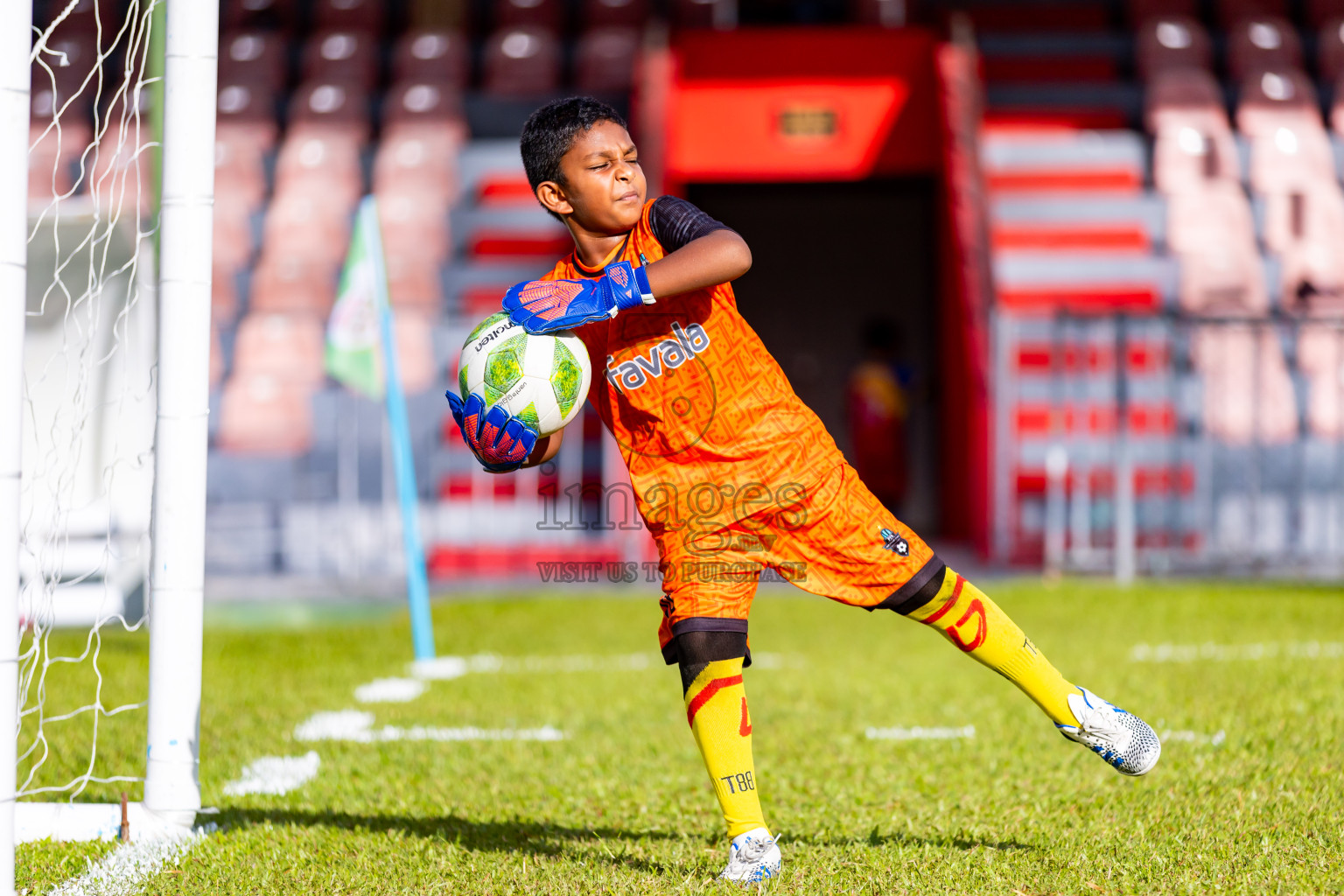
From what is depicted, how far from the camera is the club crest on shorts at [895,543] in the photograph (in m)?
3.07

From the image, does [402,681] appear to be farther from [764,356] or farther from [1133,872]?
[1133,872]

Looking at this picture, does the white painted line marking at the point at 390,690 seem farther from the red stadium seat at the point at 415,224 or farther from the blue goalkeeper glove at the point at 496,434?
the red stadium seat at the point at 415,224

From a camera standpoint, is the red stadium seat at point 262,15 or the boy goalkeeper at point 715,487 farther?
the red stadium seat at point 262,15

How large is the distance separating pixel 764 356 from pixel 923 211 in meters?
12.5

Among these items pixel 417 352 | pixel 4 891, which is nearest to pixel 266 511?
pixel 417 352

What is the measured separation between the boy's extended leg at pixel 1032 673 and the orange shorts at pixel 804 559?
63 mm

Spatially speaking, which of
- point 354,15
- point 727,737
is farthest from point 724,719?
point 354,15

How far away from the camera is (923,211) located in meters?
15.2

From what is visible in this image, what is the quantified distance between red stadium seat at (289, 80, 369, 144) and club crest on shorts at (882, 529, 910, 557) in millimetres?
11731

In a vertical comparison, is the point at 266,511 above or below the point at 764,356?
below

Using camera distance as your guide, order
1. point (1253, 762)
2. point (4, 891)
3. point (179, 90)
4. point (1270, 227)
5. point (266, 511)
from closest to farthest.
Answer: point (4, 891) → point (179, 90) → point (1253, 762) → point (266, 511) → point (1270, 227)

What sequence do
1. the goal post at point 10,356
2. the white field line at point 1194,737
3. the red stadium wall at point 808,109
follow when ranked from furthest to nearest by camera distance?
the red stadium wall at point 808,109, the white field line at point 1194,737, the goal post at point 10,356

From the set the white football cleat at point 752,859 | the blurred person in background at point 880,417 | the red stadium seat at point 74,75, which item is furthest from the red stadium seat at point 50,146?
the white football cleat at point 752,859

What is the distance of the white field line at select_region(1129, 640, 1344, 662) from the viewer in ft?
20.2
